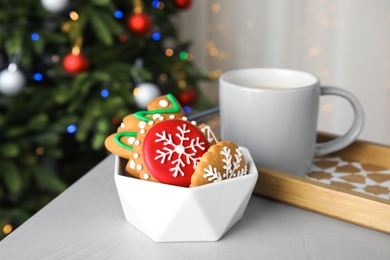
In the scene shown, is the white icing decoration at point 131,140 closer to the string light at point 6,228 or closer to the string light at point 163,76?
the string light at point 6,228

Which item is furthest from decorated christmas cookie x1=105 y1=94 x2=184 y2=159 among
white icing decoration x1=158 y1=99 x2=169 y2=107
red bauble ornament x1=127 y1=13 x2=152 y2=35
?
red bauble ornament x1=127 y1=13 x2=152 y2=35

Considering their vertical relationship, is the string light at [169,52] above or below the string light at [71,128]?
above

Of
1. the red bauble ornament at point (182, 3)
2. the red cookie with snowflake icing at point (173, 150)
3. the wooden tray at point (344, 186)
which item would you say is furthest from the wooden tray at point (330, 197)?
the red bauble ornament at point (182, 3)

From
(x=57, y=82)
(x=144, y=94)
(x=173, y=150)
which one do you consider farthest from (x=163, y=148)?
(x=57, y=82)

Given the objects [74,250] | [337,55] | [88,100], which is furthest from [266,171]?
[337,55]

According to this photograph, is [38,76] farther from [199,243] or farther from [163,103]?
[199,243]
